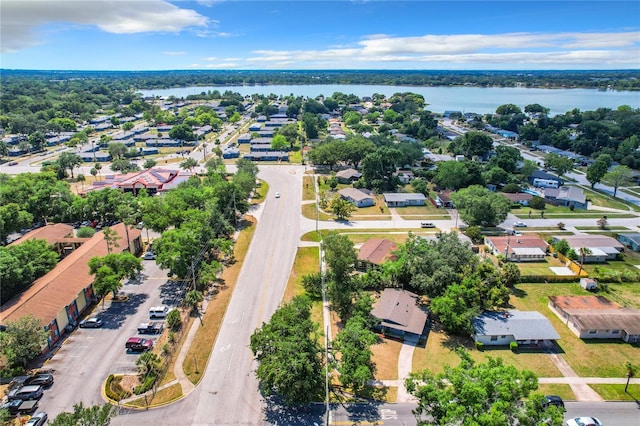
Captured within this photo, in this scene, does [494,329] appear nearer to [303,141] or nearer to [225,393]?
[225,393]

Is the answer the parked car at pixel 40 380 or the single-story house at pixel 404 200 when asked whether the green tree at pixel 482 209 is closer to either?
the single-story house at pixel 404 200

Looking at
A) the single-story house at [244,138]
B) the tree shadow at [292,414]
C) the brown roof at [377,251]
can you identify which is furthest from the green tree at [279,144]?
the tree shadow at [292,414]

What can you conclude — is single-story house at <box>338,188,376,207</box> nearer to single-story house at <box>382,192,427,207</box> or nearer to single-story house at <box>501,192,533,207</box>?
single-story house at <box>382,192,427,207</box>

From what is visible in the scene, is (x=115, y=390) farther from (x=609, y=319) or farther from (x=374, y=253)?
(x=609, y=319)

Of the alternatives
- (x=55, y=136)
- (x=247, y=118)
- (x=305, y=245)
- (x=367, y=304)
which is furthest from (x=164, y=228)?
(x=247, y=118)

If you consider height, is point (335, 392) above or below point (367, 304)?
below

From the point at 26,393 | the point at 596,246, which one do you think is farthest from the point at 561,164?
the point at 26,393
